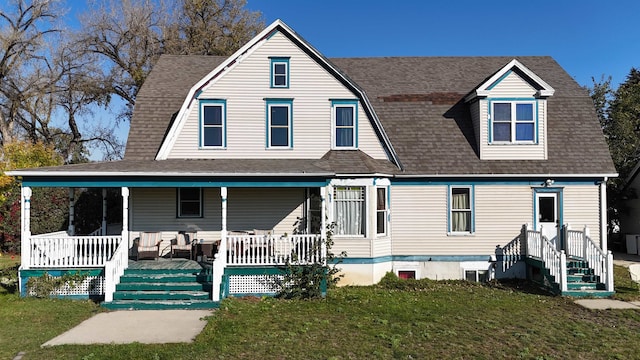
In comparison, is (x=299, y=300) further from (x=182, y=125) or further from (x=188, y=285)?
(x=182, y=125)

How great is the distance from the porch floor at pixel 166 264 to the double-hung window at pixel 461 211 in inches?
334

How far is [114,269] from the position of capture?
12.3 m

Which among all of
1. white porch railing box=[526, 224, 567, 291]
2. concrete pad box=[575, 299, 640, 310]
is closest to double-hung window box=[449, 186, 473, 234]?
white porch railing box=[526, 224, 567, 291]

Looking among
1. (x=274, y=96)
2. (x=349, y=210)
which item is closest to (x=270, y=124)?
(x=274, y=96)

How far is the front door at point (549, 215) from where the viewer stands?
51.9 ft

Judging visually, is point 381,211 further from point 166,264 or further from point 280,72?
point 166,264

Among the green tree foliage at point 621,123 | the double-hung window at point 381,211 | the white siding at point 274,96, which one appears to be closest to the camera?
the double-hung window at point 381,211

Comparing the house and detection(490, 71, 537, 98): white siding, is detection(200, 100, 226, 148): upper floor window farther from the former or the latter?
detection(490, 71, 537, 98): white siding

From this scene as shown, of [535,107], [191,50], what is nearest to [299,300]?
[535,107]

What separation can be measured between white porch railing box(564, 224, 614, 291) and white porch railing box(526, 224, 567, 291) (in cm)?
79

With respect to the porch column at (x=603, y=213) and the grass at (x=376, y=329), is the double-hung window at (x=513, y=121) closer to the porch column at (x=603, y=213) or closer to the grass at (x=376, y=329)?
the porch column at (x=603, y=213)

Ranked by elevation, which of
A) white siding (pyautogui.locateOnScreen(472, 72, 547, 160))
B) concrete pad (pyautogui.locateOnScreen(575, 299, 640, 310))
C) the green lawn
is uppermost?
white siding (pyautogui.locateOnScreen(472, 72, 547, 160))

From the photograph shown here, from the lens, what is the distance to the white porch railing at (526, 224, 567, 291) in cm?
1309

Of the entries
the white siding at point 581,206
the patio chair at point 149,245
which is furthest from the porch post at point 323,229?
the white siding at point 581,206
